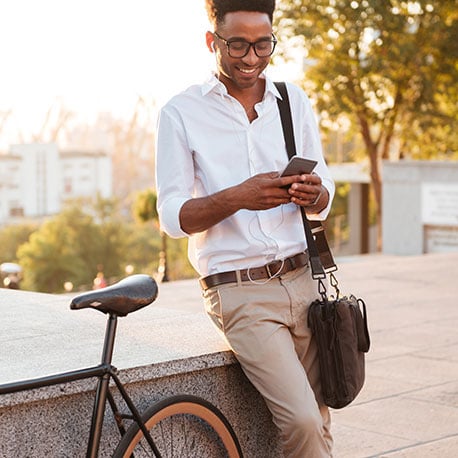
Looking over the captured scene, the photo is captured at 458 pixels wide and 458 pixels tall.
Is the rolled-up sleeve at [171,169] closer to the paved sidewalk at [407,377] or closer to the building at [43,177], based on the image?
the paved sidewalk at [407,377]

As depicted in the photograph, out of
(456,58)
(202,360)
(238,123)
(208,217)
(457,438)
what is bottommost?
(457,438)

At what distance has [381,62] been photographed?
26.4 m

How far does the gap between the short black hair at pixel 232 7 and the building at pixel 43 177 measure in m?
143

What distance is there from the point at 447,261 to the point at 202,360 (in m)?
12.3

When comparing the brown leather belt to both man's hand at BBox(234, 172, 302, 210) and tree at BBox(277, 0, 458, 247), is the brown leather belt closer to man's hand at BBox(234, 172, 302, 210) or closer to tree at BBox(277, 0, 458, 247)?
man's hand at BBox(234, 172, 302, 210)

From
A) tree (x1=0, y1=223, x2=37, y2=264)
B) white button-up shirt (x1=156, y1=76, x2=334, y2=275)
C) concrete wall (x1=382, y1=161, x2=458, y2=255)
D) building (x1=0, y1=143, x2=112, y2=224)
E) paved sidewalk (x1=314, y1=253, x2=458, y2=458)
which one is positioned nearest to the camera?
white button-up shirt (x1=156, y1=76, x2=334, y2=275)

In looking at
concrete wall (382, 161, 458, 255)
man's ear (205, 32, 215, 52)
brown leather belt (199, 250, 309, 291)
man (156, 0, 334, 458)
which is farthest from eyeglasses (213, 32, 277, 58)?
concrete wall (382, 161, 458, 255)

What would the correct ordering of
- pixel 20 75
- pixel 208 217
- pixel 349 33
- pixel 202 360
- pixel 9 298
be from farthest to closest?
pixel 20 75 → pixel 349 33 → pixel 9 298 → pixel 202 360 → pixel 208 217

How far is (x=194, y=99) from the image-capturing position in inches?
157

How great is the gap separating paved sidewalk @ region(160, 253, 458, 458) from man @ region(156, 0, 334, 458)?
1.80 m

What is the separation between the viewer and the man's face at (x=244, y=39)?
384cm

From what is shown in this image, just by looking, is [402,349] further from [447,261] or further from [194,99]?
[447,261]

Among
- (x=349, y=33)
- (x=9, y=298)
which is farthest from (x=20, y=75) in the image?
(x=9, y=298)

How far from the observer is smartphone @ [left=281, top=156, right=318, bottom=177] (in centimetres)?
368
